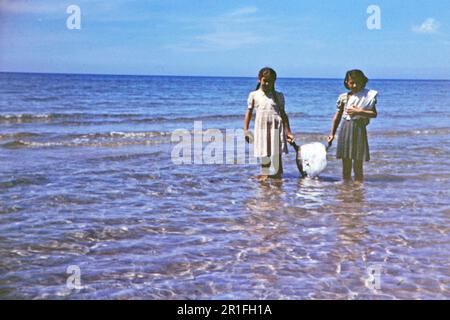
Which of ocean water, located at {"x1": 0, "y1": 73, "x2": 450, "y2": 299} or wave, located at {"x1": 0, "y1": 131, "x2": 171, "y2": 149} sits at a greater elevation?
wave, located at {"x1": 0, "y1": 131, "x2": 171, "y2": 149}

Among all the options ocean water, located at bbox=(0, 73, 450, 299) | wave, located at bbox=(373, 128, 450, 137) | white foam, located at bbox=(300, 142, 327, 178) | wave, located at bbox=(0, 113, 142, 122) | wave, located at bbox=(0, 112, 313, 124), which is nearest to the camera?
ocean water, located at bbox=(0, 73, 450, 299)

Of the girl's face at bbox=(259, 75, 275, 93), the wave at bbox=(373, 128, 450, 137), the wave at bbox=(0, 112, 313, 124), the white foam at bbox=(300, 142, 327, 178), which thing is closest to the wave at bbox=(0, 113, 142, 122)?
the wave at bbox=(0, 112, 313, 124)

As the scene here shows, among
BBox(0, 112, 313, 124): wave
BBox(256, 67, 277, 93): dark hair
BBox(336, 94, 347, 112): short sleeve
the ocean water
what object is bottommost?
the ocean water

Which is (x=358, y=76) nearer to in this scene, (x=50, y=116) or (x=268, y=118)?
(x=268, y=118)

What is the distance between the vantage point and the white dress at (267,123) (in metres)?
8.62

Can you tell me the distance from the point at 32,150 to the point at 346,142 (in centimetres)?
730

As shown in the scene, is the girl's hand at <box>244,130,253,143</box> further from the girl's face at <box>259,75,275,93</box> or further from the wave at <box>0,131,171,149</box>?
the wave at <box>0,131,171,149</box>

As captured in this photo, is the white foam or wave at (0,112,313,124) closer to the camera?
the white foam

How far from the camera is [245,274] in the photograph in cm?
489

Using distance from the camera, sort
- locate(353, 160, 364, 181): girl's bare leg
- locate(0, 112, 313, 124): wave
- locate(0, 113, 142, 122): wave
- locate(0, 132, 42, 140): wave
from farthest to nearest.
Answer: locate(0, 112, 313, 124): wave
locate(0, 113, 142, 122): wave
locate(0, 132, 42, 140): wave
locate(353, 160, 364, 181): girl's bare leg

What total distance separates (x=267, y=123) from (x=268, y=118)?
0.24ft

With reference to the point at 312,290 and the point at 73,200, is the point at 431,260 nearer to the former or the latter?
the point at 312,290

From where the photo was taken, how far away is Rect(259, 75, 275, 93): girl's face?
8453 millimetres
